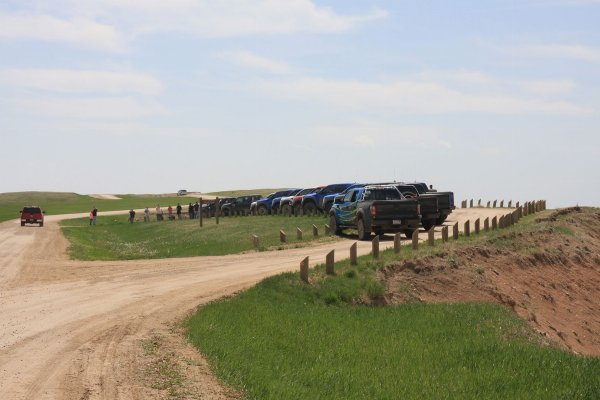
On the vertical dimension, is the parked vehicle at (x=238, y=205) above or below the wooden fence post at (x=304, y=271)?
above

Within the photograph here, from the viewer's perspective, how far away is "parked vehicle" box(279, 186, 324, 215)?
5731 cm

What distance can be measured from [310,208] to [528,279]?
2352 centimetres

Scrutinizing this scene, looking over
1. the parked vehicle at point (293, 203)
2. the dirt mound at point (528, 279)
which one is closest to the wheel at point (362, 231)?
the dirt mound at point (528, 279)

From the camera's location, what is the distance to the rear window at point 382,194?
3791 centimetres

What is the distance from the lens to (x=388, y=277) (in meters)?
26.7

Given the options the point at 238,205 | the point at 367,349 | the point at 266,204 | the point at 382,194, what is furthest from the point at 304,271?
the point at 238,205

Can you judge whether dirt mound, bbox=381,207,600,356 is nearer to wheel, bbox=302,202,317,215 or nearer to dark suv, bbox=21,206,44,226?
wheel, bbox=302,202,317,215

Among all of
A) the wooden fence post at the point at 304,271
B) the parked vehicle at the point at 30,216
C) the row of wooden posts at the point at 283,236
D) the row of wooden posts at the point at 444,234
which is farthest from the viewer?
the parked vehicle at the point at 30,216

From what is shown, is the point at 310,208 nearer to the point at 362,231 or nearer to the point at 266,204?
the point at 266,204

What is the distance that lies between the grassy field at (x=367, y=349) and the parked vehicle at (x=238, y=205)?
49225 millimetres

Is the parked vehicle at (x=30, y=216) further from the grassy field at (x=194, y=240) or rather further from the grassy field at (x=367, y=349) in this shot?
the grassy field at (x=367, y=349)

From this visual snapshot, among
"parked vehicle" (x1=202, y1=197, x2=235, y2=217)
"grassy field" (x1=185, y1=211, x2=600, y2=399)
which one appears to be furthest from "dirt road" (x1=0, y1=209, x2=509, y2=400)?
"parked vehicle" (x1=202, y1=197, x2=235, y2=217)

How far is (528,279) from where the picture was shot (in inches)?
1312

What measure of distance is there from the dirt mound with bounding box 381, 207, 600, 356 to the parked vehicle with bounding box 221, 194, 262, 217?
3456 centimetres
